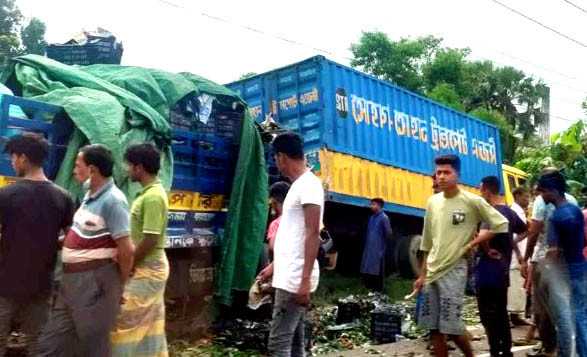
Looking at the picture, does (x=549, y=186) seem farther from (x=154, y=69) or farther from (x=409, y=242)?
(x=409, y=242)

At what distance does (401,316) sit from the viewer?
726 centimetres

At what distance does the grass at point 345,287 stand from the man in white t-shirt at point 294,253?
5345mm

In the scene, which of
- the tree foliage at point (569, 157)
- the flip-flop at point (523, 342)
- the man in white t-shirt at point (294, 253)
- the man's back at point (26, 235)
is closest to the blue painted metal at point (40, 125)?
the man's back at point (26, 235)

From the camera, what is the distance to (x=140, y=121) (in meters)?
5.74

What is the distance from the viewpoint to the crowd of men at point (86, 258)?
3684 millimetres

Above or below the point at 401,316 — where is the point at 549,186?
above

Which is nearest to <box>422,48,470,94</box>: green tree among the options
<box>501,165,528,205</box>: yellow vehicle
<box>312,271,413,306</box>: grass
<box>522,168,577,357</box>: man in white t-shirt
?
<box>501,165,528,205</box>: yellow vehicle

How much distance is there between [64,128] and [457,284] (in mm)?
3190

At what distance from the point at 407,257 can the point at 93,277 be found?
8.86m

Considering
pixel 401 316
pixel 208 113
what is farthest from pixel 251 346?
pixel 208 113

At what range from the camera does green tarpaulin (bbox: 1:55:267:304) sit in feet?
17.6

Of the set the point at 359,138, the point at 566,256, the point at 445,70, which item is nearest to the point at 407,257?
the point at 359,138

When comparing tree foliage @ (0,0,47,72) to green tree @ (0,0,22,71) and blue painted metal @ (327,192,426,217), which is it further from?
blue painted metal @ (327,192,426,217)

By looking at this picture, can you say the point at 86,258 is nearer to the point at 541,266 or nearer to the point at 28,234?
the point at 28,234
